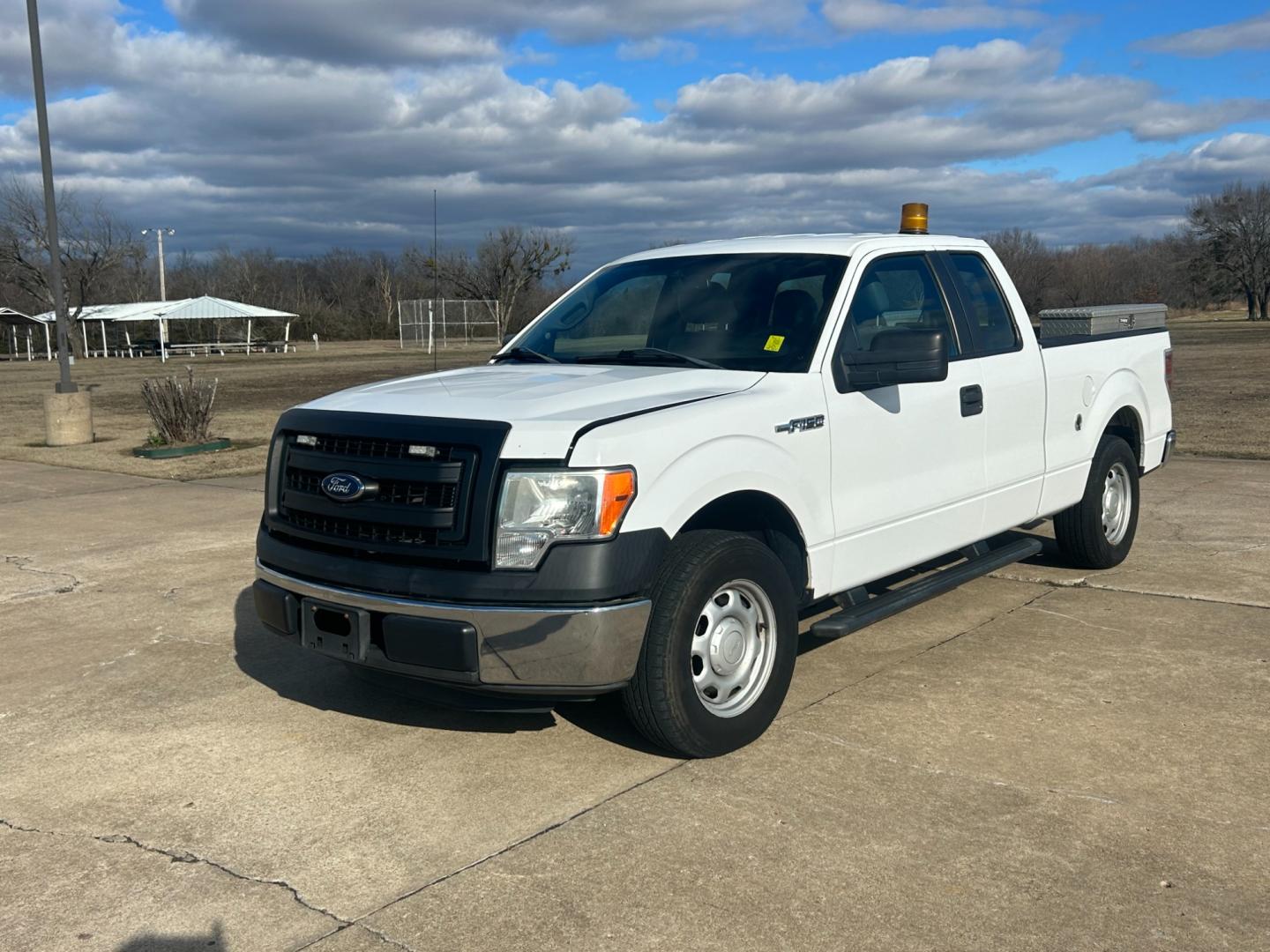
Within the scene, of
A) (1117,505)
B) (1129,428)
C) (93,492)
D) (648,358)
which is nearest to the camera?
Result: (648,358)

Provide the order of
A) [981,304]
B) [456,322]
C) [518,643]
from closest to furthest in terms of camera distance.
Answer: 1. [518,643]
2. [981,304]
3. [456,322]

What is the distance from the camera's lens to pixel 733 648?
4.44m

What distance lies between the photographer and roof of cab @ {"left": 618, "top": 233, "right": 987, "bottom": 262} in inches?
215

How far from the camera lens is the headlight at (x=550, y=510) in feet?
12.9

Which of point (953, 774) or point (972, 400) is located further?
point (972, 400)

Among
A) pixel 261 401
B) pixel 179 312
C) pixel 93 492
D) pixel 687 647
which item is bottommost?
pixel 93 492

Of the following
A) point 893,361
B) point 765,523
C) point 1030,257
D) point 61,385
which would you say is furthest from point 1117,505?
point 1030,257

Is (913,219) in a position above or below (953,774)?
above

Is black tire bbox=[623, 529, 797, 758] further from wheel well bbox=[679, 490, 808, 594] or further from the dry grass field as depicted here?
the dry grass field

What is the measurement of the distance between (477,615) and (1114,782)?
226cm

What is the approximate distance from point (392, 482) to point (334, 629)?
1.93ft

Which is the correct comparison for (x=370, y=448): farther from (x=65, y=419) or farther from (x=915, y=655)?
(x=65, y=419)

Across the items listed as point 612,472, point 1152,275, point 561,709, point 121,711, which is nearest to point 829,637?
point 561,709

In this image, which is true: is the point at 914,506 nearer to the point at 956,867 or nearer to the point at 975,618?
the point at 975,618
